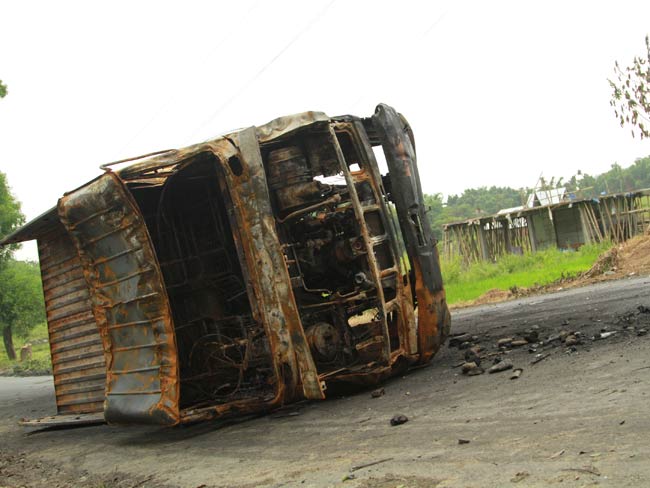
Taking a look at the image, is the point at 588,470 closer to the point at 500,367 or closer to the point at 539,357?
the point at 500,367

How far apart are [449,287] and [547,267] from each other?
125 inches

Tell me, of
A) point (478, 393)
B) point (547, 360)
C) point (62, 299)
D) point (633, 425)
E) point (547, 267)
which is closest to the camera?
point (633, 425)

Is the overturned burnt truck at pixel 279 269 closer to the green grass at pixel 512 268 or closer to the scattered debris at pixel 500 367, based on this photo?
the scattered debris at pixel 500 367

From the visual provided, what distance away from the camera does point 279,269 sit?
6.22m

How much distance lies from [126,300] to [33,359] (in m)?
24.5

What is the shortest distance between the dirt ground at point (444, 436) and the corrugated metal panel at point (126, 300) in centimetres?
43

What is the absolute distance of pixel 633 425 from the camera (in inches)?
147

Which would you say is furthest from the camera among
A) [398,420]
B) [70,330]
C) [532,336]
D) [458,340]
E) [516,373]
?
[70,330]

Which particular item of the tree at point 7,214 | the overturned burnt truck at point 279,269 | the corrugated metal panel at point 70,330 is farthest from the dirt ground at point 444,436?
the tree at point 7,214

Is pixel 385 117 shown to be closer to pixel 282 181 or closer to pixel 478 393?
pixel 282 181

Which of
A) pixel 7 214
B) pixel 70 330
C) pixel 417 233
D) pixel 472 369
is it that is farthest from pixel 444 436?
pixel 7 214

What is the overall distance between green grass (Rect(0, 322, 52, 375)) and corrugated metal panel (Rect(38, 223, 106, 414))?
11618 millimetres

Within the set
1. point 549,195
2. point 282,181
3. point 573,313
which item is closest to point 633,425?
point 282,181

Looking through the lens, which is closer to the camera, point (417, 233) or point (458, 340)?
point (417, 233)
